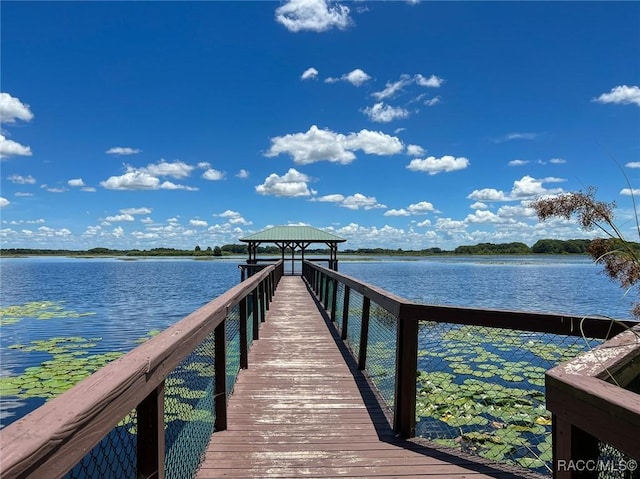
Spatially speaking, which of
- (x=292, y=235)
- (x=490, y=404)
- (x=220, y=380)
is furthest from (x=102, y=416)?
(x=292, y=235)

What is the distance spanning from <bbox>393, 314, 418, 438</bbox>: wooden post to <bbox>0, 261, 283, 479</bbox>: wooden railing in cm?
151

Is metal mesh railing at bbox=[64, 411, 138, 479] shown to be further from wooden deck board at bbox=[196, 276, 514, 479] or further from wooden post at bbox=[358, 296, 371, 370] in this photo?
wooden post at bbox=[358, 296, 371, 370]

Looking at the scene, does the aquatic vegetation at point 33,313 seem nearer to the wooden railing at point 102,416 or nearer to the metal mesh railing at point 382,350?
the metal mesh railing at point 382,350

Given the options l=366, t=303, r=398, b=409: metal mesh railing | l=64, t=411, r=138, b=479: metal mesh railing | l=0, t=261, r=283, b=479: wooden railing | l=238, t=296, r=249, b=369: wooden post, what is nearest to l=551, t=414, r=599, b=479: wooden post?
l=0, t=261, r=283, b=479: wooden railing

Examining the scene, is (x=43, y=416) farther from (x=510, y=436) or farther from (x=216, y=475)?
(x=510, y=436)

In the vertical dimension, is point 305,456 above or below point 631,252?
below

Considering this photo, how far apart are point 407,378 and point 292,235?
2188 centimetres

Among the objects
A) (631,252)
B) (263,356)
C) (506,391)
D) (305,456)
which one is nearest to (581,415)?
(631,252)

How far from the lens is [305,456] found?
293cm

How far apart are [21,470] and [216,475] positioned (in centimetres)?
205

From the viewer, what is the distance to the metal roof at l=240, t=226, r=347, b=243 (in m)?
24.1

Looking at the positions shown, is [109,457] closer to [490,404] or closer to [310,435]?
[310,435]

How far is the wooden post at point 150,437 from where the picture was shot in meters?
1.76

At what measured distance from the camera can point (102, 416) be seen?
1236 millimetres
